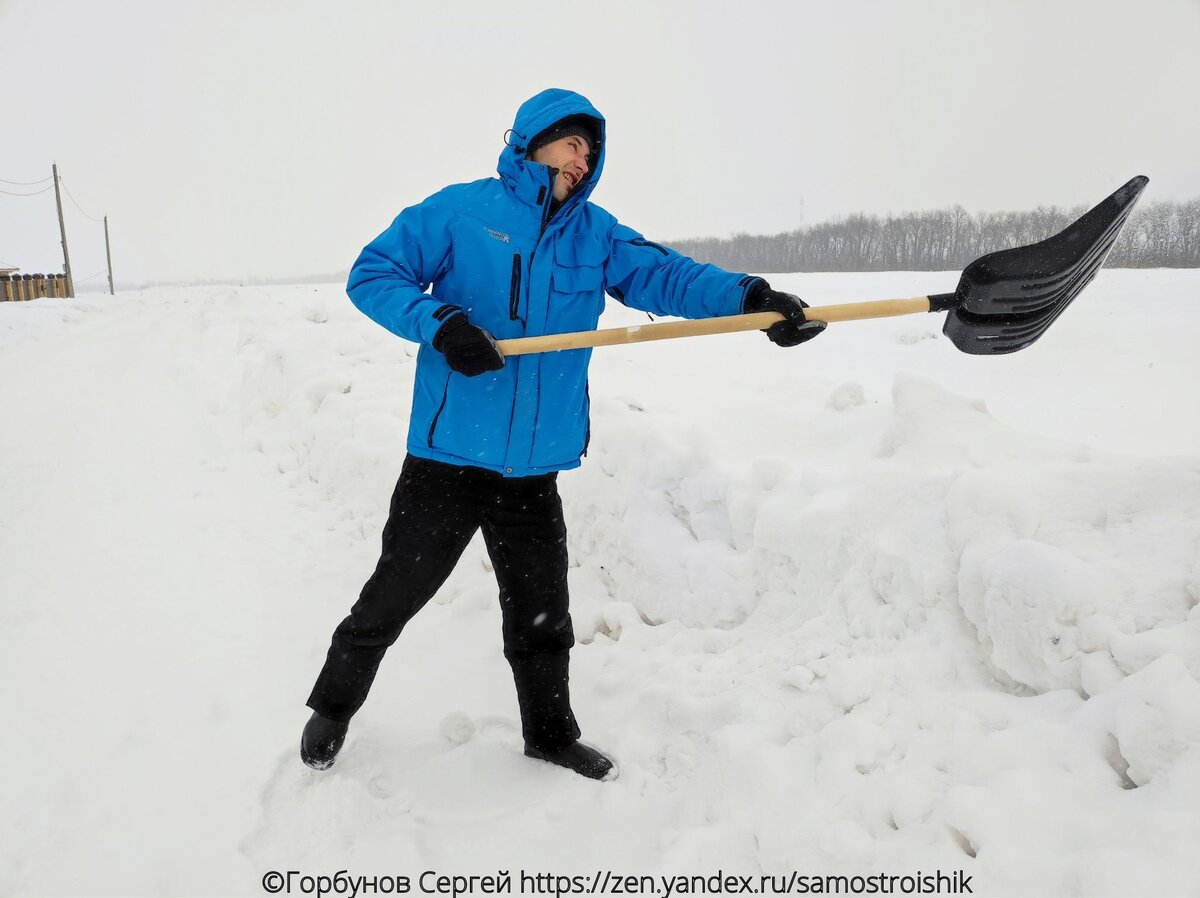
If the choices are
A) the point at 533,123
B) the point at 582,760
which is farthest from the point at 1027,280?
the point at 582,760

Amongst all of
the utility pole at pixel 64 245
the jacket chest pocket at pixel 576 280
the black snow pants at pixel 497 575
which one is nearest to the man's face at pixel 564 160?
the jacket chest pocket at pixel 576 280

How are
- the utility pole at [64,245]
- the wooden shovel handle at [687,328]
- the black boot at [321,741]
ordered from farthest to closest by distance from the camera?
the utility pole at [64,245]
the black boot at [321,741]
the wooden shovel handle at [687,328]

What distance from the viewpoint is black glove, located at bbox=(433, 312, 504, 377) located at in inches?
78.6

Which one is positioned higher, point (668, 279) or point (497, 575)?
point (668, 279)

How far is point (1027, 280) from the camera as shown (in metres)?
2.61

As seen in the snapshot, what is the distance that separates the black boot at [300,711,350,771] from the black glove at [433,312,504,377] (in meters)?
1.38

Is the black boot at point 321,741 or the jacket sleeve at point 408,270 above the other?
the jacket sleeve at point 408,270

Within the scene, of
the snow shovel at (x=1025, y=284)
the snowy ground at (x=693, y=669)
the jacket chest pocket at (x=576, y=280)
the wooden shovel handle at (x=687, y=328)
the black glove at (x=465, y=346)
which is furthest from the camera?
the snow shovel at (x=1025, y=284)

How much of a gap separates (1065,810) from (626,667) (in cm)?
168

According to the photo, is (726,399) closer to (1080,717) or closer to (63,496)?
(1080,717)

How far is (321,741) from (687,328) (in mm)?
1905

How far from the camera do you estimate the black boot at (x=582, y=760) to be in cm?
246

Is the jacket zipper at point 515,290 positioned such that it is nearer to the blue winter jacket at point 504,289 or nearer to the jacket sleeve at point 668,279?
the blue winter jacket at point 504,289

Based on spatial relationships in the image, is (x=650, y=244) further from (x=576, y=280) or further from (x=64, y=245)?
(x=64, y=245)
